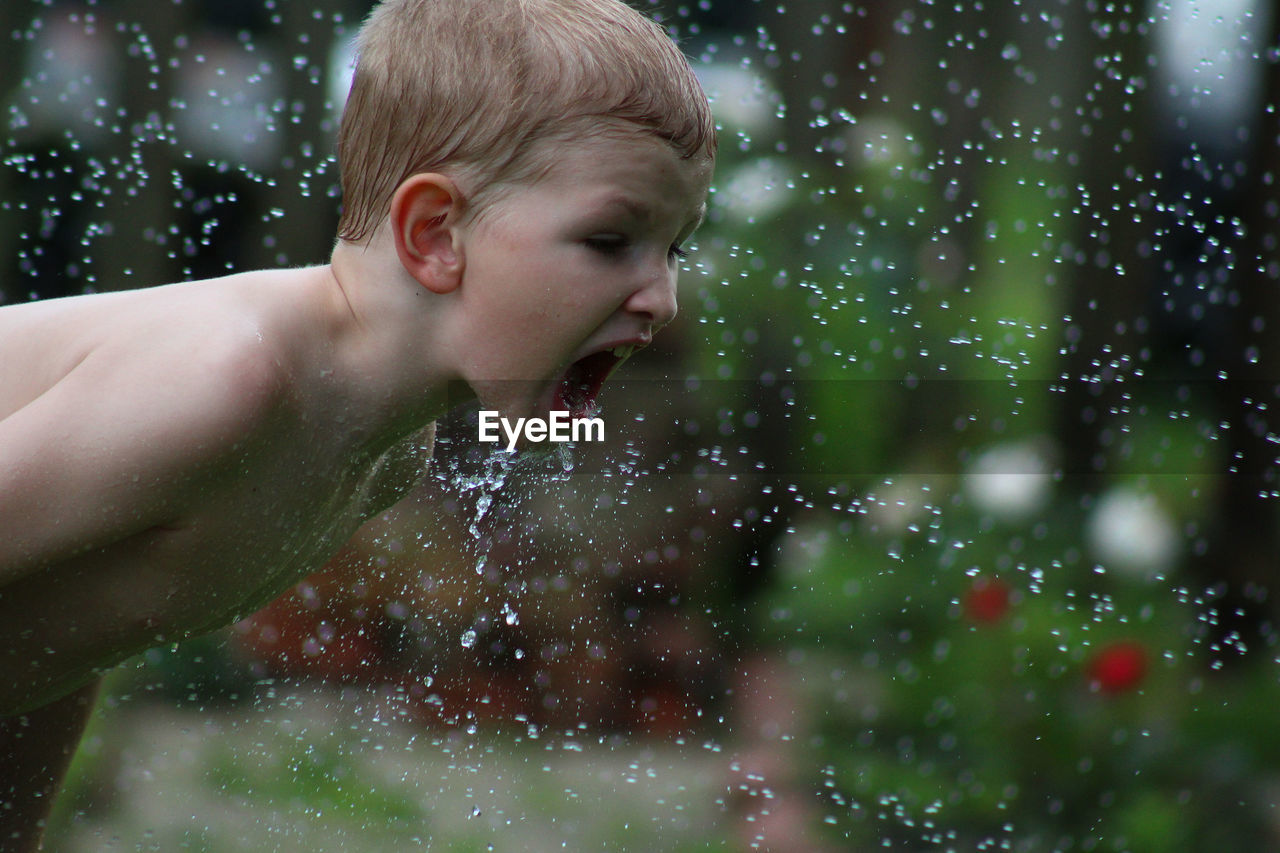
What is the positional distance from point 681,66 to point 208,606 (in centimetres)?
53

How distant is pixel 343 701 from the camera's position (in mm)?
2631

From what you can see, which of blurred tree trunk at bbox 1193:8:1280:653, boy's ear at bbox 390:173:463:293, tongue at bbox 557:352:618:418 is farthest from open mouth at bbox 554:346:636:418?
blurred tree trunk at bbox 1193:8:1280:653

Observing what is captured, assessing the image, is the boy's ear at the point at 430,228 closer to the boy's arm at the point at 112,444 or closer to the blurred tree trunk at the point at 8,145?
the boy's arm at the point at 112,444

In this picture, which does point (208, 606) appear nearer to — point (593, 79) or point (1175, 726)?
point (593, 79)

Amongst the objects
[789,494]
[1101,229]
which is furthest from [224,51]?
[1101,229]

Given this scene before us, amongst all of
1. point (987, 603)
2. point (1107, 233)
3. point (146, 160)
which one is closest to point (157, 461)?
point (987, 603)

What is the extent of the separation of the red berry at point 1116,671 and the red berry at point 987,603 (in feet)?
0.55

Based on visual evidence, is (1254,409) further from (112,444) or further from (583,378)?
(112,444)

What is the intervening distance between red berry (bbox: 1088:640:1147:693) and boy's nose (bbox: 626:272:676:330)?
149 cm

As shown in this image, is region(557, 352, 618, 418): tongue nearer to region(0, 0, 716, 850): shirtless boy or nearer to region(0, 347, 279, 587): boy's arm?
region(0, 0, 716, 850): shirtless boy

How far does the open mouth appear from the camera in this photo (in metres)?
0.95

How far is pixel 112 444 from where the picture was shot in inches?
31.7

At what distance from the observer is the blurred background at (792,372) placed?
7.89 ft

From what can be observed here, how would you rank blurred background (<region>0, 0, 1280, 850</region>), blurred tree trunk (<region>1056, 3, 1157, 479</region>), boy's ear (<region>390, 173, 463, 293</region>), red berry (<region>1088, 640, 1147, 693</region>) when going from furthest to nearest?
1. blurred tree trunk (<region>1056, 3, 1157, 479</region>)
2. blurred background (<region>0, 0, 1280, 850</region>)
3. red berry (<region>1088, 640, 1147, 693</region>)
4. boy's ear (<region>390, 173, 463, 293</region>)
